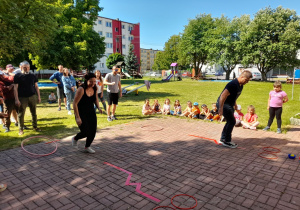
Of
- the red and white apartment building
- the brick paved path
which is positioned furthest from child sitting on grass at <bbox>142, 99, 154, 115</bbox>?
the red and white apartment building

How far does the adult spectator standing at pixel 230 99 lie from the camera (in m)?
5.42

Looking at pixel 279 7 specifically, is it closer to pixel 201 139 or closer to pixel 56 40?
pixel 56 40

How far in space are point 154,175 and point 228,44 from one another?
138 feet

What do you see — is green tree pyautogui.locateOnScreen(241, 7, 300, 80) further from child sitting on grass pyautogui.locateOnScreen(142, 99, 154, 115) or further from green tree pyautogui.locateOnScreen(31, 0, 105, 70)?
child sitting on grass pyautogui.locateOnScreen(142, 99, 154, 115)

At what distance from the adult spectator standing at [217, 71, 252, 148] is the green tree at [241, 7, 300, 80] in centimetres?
3443

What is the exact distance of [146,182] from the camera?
13.0 feet

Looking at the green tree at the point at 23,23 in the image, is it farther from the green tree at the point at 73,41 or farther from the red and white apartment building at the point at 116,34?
the red and white apartment building at the point at 116,34

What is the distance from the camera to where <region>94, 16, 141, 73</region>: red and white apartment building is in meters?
68.2

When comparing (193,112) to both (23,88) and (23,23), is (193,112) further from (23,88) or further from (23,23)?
(23,23)

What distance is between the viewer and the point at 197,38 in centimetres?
5238

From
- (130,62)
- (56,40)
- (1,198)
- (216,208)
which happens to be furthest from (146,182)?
(130,62)

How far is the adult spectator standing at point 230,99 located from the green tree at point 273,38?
34428 mm

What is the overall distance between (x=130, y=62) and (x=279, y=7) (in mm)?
30450

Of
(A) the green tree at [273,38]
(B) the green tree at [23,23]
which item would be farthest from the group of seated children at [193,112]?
(A) the green tree at [273,38]
